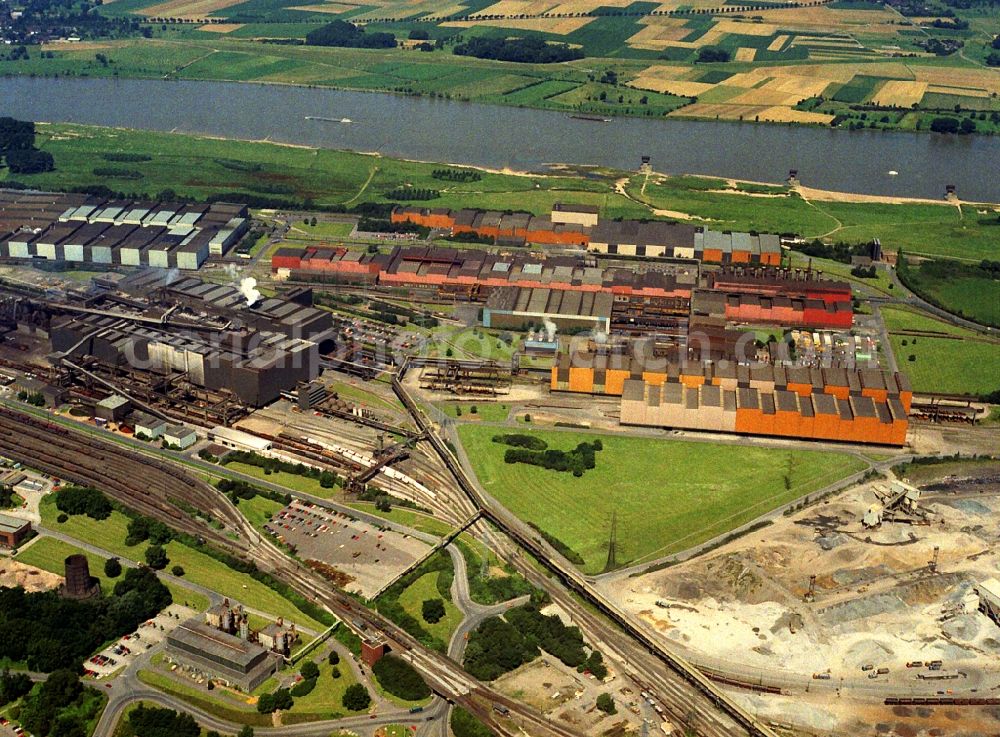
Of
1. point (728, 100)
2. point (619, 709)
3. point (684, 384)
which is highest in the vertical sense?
point (728, 100)

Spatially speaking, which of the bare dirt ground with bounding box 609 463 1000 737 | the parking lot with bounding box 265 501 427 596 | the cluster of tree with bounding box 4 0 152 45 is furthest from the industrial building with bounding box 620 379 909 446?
the cluster of tree with bounding box 4 0 152 45

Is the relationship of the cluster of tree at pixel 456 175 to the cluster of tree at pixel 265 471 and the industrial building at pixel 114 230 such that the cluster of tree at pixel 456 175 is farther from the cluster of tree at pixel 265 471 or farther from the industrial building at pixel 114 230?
the cluster of tree at pixel 265 471

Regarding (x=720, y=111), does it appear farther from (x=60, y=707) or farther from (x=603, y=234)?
(x=60, y=707)

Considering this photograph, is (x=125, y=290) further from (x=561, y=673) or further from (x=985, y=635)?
(x=985, y=635)

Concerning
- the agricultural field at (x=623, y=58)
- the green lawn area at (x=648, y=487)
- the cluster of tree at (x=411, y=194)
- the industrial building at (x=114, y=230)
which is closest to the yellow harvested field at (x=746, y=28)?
the agricultural field at (x=623, y=58)

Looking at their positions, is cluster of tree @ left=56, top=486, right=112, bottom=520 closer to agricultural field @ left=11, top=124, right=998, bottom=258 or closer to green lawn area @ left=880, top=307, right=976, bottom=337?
green lawn area @ left=880, top=307, right=976, bottom=337

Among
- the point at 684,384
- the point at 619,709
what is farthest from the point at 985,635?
the point at 684,384

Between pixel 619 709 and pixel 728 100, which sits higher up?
pixel 728 100
